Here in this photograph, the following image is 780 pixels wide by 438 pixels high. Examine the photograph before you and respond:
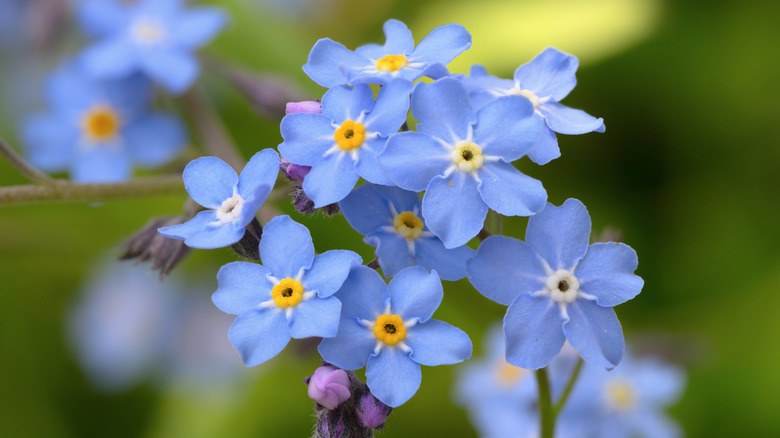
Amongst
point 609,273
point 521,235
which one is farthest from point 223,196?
point 521,235

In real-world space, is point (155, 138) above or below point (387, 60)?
below

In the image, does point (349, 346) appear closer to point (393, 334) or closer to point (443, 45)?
point (393, 334)

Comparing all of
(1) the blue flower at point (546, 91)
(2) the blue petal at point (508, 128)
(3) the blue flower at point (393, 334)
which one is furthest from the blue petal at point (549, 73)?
(3) the blue flower at point (393, 334)

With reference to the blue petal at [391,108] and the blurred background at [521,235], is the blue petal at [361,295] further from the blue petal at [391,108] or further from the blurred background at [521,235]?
the blurred background at [521,235]

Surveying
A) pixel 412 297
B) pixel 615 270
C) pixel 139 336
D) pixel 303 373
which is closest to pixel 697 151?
pixel 303 373

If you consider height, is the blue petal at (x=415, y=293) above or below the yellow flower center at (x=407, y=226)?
below

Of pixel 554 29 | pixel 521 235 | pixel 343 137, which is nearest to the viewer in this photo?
pixel 343 137

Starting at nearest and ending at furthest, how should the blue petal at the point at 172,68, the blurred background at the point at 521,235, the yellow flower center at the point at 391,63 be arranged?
the yellow flower center at the point at 391,63
the blue petal at the point at 172,68
the blurred background at the point at 521,235
